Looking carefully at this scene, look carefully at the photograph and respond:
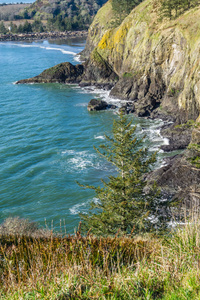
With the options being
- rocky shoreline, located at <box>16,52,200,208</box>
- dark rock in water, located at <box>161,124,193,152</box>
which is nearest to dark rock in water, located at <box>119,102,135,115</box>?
rocky shoreline, located at <box>16,52,200,208</box>

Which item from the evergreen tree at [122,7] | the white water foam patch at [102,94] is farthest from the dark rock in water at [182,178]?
the evergreen tree at [122,7]

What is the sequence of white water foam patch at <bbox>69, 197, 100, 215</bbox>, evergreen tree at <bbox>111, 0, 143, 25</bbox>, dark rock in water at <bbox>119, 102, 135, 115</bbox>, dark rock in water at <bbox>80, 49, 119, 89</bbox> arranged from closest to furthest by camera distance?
1. white water foam patch at <bbox>69, 197, 100, 215</bbox>
2. dark rock in water at <bbox>119, 102, 135, 115</bbox>
3. dark rock in water at <bbox>80, 49, 119, 89</bbox>
4. evergreen tree at <bbox>111, 0, 143, 25</bbox>

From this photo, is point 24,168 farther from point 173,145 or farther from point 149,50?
point 149,50

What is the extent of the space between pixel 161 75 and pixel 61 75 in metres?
35.1

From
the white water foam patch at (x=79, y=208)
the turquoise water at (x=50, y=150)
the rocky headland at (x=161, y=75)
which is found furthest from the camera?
the turquoise water at (x=50, y=150)

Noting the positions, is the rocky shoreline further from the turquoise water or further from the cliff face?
the turquoise water

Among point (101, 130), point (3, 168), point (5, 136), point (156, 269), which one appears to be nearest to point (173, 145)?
point (101, 130)

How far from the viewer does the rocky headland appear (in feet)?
92.7

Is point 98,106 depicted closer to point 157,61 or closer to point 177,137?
point 157,61

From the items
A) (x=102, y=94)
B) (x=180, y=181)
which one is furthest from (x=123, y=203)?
(x=102, y=94)

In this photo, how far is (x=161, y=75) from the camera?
5509cm

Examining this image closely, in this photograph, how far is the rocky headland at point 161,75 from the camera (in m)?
28.3

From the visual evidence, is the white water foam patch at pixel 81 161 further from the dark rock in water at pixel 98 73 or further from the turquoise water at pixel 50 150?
the dark rock in water at pixel 98 73

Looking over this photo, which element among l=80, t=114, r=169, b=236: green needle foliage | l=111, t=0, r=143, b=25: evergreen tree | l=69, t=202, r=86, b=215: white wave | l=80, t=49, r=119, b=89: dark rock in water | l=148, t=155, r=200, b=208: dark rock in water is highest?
l=111, t=0, r=143, b=25: evergreen tree
